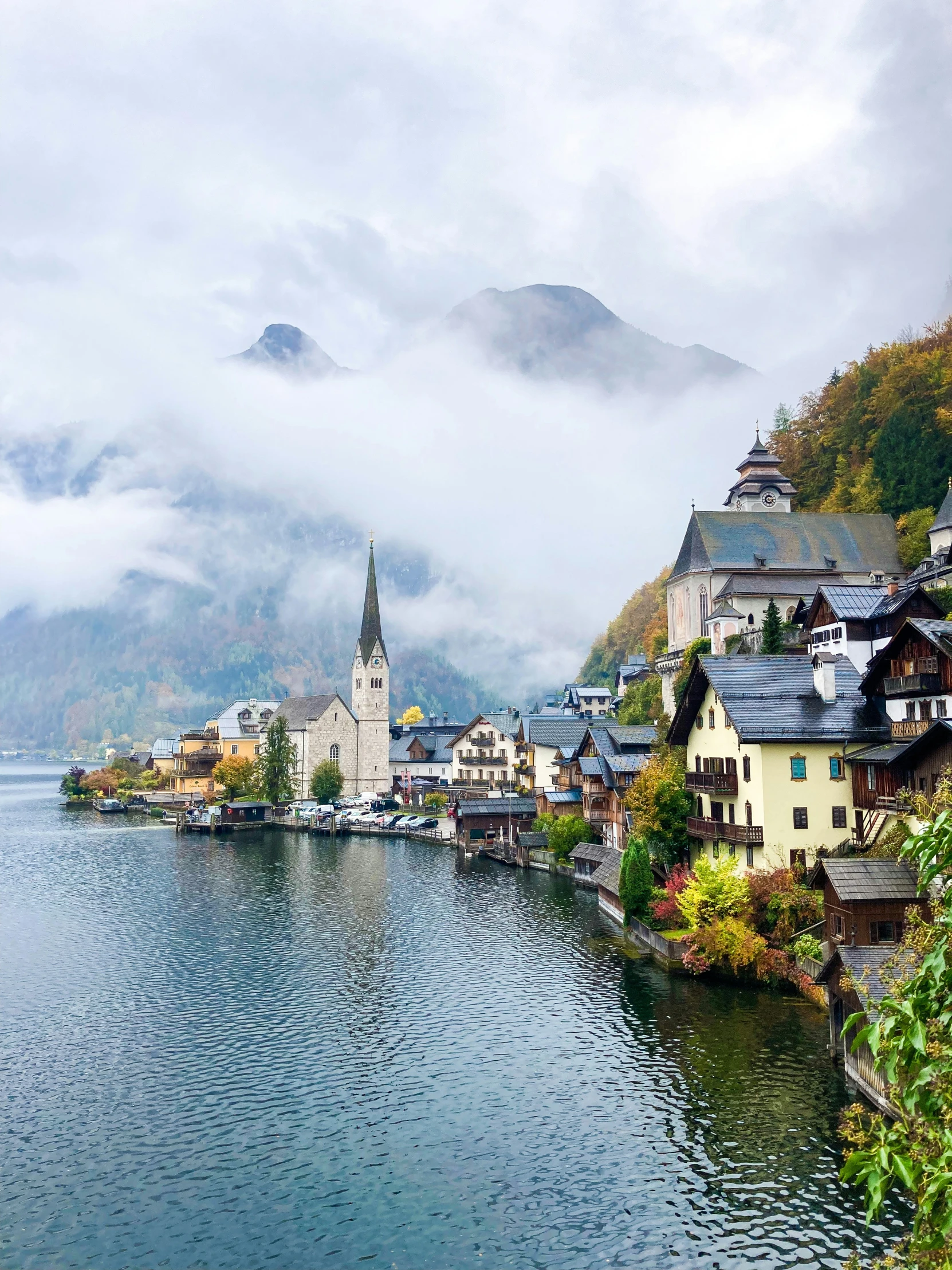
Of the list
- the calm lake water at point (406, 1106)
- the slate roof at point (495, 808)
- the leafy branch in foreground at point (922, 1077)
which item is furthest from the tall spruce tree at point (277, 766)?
the leafy branch in foreground at point (922, 1077)

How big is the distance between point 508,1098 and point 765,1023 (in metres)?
11.5

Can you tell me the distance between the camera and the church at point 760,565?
91000mm

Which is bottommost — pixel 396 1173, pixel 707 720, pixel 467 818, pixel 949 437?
pixel 396 1173

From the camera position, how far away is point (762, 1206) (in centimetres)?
2384

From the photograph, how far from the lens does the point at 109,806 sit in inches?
5999

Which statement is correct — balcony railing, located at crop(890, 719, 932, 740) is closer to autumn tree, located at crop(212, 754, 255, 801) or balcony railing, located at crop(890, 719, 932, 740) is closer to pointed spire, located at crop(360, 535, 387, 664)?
autumn tree, located at crop(212, 754, 255, 801)

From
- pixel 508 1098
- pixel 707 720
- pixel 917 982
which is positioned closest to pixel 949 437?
pixel 707 720

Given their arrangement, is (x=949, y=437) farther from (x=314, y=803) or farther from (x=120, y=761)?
(x=120, y=761)

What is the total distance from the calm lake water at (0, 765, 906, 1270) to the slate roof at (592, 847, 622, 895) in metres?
2.72

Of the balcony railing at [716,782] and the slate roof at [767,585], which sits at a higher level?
the slate roof at [767,585]

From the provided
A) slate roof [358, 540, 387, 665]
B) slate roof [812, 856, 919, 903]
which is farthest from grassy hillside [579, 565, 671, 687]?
slate roof [812, 856, 919, 903]

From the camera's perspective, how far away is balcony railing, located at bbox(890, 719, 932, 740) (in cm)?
4238

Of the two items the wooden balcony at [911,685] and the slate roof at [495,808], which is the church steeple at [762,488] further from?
the wooden balcony at [911,685]

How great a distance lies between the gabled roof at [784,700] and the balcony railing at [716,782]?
3321 mm
